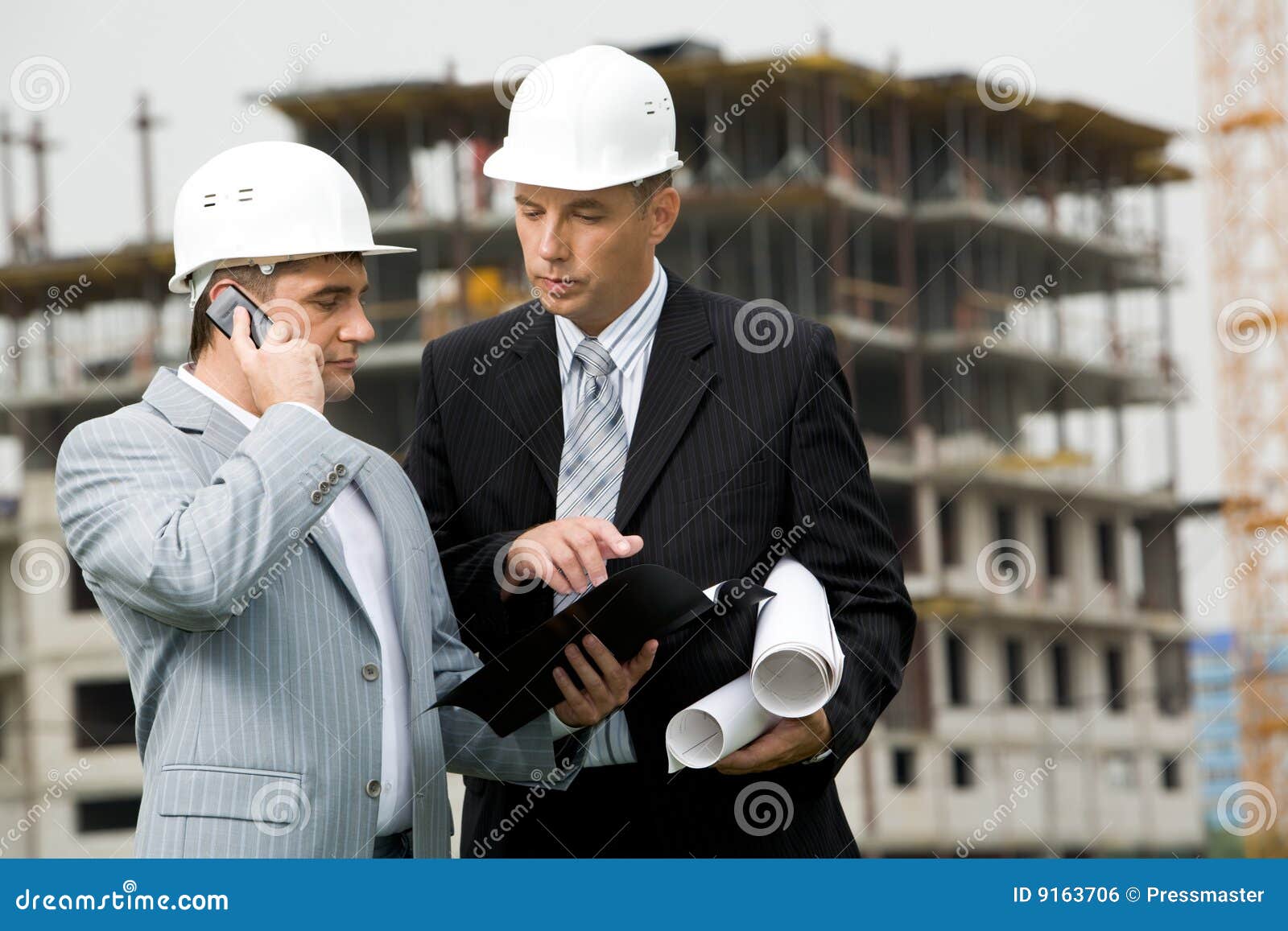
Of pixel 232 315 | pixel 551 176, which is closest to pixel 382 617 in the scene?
pixel 232 315

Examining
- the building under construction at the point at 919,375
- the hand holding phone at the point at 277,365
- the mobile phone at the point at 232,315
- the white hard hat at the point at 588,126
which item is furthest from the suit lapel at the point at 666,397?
the building under construction at the point at 919,375

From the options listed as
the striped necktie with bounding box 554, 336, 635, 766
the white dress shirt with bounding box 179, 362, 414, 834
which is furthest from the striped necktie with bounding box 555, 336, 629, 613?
the white dress shirt with bounding box 179, 362, 414, 834

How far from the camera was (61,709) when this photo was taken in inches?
2002

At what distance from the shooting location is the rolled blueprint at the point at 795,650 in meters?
4.29

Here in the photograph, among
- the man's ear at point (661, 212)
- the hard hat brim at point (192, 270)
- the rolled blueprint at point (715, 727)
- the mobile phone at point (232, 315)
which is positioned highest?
the man's ear at point (661, 212)

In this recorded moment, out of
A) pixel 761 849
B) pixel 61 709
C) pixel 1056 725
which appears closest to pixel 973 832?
pixel 1056 725

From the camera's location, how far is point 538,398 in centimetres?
504

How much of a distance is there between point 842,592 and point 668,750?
0.67 m

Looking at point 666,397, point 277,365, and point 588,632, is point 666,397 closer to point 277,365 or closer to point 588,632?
point 588,632

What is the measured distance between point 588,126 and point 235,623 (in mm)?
1592

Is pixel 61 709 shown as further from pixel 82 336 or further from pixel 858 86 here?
pixel 858 86

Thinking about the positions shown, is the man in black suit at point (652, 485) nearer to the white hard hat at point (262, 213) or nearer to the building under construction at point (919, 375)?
the white hard hat at point (262, 213)

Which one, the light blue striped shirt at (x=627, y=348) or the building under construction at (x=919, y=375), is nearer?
the light blue striped shirt at (x=627, y=348)

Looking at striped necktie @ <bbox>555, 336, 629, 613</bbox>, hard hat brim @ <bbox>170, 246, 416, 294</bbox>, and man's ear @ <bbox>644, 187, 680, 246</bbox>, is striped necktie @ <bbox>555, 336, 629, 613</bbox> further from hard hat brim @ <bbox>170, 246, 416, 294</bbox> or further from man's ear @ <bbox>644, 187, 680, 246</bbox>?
hard hat brim @ <bbox>170, 246, 416, 294</bbox>
